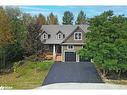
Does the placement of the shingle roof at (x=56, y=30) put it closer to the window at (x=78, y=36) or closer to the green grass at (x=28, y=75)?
the window at (x=78, y=36)

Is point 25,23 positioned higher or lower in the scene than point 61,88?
higher

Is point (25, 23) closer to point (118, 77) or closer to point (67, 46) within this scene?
point (67, 46)

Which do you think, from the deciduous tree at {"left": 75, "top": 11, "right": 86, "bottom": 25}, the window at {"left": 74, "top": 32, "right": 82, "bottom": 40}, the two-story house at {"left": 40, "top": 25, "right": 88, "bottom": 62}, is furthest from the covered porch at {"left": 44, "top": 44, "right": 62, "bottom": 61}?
the deciduous tree at {"left": 75, "top": 11, "right": 86, "bottom": 25}

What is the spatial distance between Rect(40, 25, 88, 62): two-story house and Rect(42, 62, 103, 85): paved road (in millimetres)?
58

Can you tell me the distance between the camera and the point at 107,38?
874 cm

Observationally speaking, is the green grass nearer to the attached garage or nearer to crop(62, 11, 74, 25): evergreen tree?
the attached garage

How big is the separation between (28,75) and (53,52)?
31 cm

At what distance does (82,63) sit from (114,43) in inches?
13.9

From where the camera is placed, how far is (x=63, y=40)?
8867 millimetres

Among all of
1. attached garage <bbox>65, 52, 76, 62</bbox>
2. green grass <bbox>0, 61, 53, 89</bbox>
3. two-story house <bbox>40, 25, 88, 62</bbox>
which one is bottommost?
green grass <bbox>0, 61, 53, 89</bbox>

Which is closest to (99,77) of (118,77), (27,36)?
(118,77)

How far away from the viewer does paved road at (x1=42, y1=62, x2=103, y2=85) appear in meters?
8.79

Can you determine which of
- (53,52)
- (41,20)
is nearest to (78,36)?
(53,52)

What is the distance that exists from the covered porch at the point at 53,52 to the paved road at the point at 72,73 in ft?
0.22
